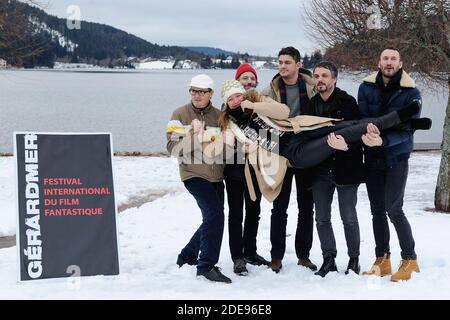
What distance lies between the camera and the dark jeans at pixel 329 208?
5.68 meters

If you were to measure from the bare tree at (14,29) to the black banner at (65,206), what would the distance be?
7.25 metres

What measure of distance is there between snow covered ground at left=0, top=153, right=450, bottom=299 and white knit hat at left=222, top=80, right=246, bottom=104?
183 cm

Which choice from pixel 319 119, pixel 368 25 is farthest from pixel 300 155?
pixel 368 25

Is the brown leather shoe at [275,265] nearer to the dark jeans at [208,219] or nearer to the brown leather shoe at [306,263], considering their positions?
the brown leather shoe at [306,263]

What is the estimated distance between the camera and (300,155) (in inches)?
224

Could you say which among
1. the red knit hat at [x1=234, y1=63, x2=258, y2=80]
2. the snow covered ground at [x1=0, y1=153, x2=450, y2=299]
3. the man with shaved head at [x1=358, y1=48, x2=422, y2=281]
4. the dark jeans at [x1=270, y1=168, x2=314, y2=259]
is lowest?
the snow covered ground at [x1=0, y1=153, x2=450, y2=299]

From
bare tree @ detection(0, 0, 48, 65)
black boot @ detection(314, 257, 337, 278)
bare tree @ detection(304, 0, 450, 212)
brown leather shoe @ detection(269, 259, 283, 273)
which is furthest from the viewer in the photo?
bare tree @ detection(0, 0, 48, 65)

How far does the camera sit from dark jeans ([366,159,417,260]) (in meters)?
5.56

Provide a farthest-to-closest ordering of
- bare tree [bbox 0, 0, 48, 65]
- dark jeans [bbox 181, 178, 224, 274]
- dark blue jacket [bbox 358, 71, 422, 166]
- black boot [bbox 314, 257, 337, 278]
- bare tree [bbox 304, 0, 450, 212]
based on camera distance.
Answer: bare tree [bbox 0, 0, 48, 65], bare tree [bbox 304, 0, 450, 212], black boot [bbox 314, 257, 337, 278], dark jeans [bbox 181, 178, 224, 274], dark blue jacket [bbox 358, 71, 422, 166]

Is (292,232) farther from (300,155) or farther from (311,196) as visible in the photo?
(300,155)

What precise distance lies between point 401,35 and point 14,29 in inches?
326

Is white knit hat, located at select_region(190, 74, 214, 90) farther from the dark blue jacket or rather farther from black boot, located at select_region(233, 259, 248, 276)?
black boot, located at select_region(233, 259, 248, 276)

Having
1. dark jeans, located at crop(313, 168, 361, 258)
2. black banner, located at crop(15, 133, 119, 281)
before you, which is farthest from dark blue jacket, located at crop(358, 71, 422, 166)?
black banner, located at crop(15, 133, 119, 281)

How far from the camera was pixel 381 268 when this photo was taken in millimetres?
5844
